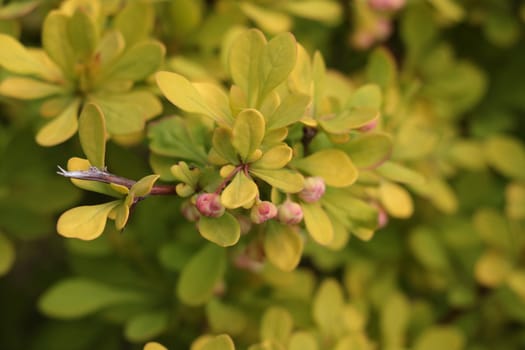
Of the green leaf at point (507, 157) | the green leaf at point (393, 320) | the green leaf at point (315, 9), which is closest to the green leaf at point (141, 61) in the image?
the green leaf at point (315, 9)

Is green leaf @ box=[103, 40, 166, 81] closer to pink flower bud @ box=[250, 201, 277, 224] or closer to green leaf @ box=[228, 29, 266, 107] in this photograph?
green leaf @ box=[228, 29, 266, 107]

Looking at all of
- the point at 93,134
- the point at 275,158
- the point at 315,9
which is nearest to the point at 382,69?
the point at 315,9

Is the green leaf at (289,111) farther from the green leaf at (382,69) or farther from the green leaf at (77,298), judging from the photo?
the green leaf at (77,298)

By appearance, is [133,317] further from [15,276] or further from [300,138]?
[15,276]

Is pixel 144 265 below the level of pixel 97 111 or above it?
below

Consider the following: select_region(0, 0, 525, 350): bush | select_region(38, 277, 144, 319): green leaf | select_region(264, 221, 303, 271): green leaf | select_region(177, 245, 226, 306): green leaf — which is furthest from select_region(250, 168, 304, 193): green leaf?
select_region(38, 277, 144, 319): green leaf

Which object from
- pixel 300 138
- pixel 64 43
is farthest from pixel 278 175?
pixel 64 43
